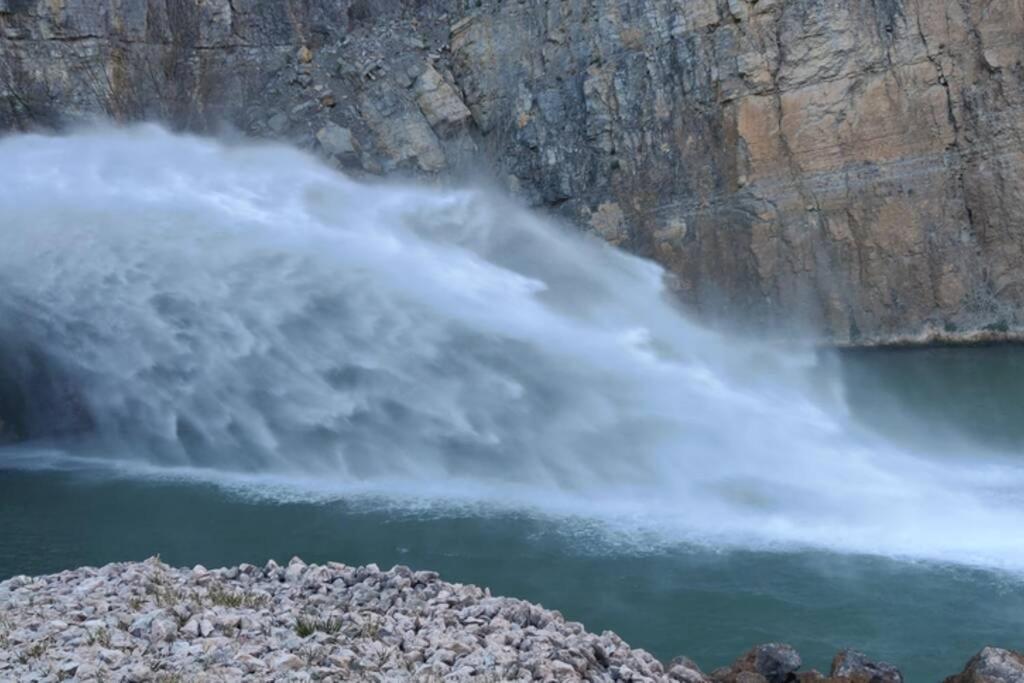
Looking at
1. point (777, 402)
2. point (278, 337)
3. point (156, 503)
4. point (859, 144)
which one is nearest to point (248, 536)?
point (156, 503)

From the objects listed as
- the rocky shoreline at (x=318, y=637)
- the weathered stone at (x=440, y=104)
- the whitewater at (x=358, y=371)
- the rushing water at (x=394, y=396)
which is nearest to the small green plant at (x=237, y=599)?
the rocky shoreline at (x=318, y=637)

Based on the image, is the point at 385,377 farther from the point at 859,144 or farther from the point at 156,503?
the point at 859,144

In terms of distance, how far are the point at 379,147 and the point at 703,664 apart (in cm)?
1728

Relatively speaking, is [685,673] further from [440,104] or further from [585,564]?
[440,104]

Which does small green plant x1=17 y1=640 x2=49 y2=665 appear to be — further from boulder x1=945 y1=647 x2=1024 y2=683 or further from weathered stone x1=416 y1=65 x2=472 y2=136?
weathered stone x1=416 y1=65 x2=472 y2=136

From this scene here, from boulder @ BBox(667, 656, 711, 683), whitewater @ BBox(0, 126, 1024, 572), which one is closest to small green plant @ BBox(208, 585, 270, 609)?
boulder @ BBox(667, 656, 711, 683)

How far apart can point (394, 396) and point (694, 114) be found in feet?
32.9

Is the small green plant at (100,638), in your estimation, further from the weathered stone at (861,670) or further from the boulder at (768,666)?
the weathered stone at (861,670)

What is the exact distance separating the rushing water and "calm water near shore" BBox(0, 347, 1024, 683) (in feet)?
0.34

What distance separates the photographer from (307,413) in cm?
2027

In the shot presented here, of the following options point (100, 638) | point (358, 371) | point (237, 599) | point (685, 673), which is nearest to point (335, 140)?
point (358, 371)

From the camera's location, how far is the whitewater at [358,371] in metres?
17.4

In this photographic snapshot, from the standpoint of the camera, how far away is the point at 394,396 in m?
20.0

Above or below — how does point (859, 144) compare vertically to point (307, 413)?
above
